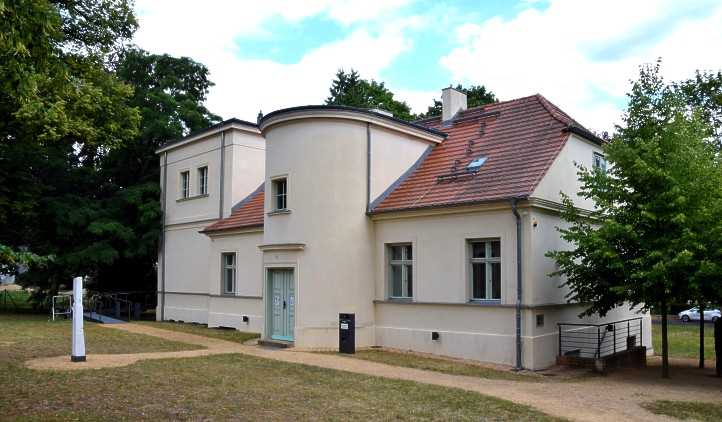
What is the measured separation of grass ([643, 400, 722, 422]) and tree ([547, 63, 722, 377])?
8.28 ft

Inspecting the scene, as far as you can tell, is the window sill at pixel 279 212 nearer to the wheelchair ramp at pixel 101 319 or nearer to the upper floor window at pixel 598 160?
the upper floor window at pixel 598 160

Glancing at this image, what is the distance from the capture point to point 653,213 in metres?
13.1

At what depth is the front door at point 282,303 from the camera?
17.8 metres

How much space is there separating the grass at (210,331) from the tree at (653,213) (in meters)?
10.2

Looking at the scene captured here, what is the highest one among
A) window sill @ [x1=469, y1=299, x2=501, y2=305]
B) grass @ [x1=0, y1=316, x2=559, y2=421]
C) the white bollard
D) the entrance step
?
window sill @ [x1=469, y1=299, x2=501, y2=305]

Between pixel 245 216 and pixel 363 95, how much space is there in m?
25.4

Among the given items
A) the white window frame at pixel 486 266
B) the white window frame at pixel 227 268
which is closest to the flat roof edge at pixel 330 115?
the white window frame at pixel 486 266

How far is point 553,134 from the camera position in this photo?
55.3 feet

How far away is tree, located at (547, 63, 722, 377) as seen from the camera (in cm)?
1257

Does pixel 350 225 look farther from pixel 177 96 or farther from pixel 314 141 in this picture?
pixel 177 96

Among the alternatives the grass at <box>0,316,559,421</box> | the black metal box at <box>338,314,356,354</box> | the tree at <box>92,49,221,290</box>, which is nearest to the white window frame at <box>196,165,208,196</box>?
the tree at <box>92,49,221,290</box>

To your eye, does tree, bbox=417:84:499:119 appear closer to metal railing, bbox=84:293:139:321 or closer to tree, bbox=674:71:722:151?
tree, bbox=674:71:722:151

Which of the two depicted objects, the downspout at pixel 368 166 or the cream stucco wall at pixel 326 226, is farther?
the downspout at pixel 368 166

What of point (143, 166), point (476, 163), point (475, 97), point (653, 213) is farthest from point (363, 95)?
point (653, 213)
